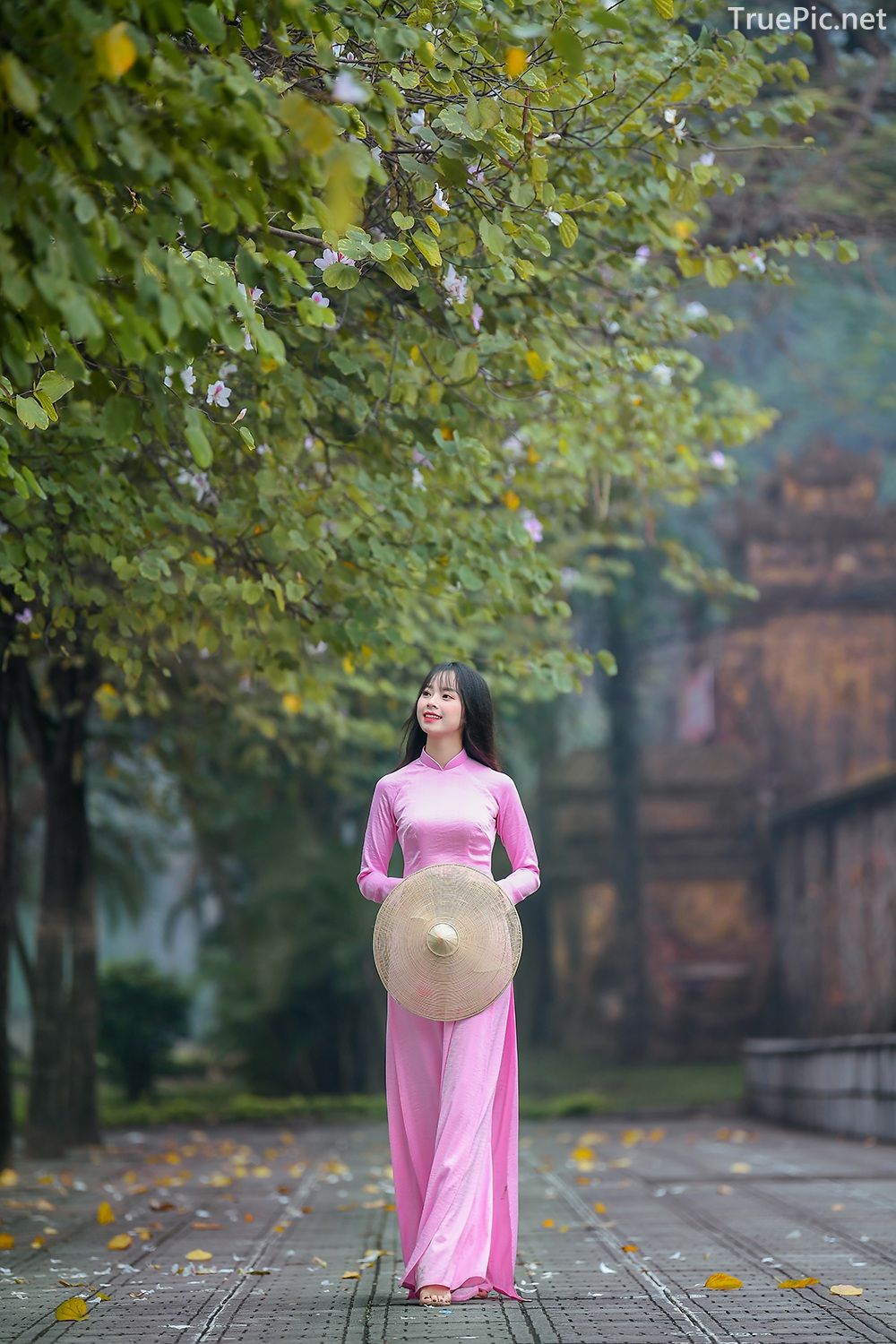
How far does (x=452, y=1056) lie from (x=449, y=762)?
1.10 metres

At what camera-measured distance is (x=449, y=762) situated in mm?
6539

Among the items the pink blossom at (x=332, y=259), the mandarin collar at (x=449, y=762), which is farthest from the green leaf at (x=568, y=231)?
the mandarin collar at (x=449, y=762)

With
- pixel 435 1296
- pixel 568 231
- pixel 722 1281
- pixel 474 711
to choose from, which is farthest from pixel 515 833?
pixel 568 231

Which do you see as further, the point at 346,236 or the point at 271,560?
the point at 271,560

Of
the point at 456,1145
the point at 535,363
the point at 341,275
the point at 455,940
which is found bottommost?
the point at 456,1145

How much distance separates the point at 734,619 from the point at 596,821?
378 cm

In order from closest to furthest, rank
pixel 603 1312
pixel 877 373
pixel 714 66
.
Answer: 1. pixel 603 1312
2. pixel 714 66
3. pixel 877 373

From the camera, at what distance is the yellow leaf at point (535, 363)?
7.89 m

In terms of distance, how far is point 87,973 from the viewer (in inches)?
611

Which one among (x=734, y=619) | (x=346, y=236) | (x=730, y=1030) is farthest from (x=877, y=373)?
(x=346, y=236)

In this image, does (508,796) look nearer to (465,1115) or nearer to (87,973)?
(465,1115)

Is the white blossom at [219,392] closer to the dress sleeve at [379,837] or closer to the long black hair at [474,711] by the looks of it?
the long black hair at [474,711]

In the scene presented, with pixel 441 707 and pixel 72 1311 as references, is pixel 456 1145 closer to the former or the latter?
pixel 72 1311

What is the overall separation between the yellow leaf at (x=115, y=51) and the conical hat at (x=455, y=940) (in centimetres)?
316
